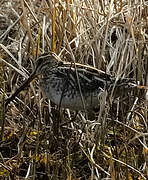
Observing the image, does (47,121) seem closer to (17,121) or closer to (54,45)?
(17,121)

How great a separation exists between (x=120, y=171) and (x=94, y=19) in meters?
1.38

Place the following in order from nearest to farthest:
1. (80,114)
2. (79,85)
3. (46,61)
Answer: (79,85) < (46,61) < (80,114)

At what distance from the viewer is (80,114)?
3.52 m

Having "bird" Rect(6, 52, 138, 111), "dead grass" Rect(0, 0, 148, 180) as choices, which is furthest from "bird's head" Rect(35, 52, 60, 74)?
"dead grass" Rect(0, 0, 148, 180)

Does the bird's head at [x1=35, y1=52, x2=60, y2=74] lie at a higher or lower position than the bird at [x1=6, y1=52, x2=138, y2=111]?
higher

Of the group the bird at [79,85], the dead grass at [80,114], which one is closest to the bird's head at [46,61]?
the bird at [79,85]

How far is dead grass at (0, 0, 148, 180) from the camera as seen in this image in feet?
10.3

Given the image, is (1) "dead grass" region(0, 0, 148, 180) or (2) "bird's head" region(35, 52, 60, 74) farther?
(2) "bird's head" region(35, 52, 60, 74)

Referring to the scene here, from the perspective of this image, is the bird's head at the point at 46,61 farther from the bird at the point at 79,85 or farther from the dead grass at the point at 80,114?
the dead grass at the point at 80,114

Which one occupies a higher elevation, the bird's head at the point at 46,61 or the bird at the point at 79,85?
the bird's head at the point at 46,61

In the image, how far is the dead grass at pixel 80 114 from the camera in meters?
3.14

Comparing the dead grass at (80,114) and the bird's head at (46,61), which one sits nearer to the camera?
the dead grass at (80,114)

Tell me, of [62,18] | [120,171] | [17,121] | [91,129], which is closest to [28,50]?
[62,18]

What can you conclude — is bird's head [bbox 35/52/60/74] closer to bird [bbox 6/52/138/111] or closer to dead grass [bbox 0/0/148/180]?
bird [bbox 6/52/138/111]
